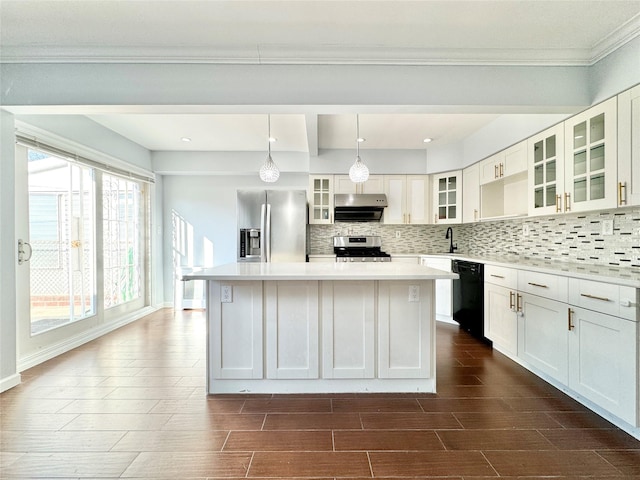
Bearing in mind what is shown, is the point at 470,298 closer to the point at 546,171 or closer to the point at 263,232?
the point at 546,171

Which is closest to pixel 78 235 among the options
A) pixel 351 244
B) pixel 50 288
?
pixel 50 288

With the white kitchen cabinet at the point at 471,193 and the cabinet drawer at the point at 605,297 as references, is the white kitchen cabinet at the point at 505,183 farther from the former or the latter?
the cabinet drawer at the point at 605,297

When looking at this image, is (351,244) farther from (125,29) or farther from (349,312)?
(125,29)

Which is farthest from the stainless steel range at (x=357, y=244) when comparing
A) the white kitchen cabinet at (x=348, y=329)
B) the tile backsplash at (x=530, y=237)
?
the white kitchen cabinet at (x=348, y=329)

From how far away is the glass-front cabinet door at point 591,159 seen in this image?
219cm

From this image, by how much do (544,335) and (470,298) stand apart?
1246 mm

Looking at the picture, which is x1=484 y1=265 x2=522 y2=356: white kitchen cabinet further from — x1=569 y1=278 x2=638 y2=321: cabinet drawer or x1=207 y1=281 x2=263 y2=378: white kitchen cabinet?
x1=207 y1=281 x2=263 y2=378: white kitchen cabinet

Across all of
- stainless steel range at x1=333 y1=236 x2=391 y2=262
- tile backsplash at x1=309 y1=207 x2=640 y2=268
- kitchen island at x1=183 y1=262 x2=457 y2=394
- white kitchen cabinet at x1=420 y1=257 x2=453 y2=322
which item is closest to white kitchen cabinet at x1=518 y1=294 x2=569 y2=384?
tile backsplash at x1=309 y1=207 x2=640 y2=268

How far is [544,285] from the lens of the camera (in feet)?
8.18

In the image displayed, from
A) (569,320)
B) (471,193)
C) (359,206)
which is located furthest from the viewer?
(359,206)

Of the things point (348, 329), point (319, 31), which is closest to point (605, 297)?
point (348, 329)

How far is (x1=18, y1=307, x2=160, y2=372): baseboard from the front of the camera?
2.85 metres

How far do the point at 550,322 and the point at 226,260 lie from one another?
4.41 meters

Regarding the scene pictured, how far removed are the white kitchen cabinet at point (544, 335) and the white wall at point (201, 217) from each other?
399cm
